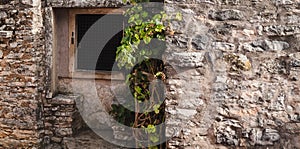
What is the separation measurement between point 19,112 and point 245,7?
3.28 metres

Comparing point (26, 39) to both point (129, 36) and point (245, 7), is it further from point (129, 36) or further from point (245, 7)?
point (245, 7)

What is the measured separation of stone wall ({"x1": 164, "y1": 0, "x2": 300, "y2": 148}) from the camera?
97.5 inches

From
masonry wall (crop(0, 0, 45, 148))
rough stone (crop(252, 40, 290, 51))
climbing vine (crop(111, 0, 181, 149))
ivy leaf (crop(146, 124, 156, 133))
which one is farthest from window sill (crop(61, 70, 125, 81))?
rough stone (crop(252, 40, 290, 51))

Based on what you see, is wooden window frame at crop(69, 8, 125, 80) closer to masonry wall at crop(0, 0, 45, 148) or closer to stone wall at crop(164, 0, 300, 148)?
masonry wall at crop(0, 0, 45, 148)

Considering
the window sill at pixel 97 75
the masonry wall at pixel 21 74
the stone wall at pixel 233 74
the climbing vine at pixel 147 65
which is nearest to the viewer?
the stone wall at pixel 233 74

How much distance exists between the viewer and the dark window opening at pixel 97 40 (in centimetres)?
437

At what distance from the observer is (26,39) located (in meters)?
4.14

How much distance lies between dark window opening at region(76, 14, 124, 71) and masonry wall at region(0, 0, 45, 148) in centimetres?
56

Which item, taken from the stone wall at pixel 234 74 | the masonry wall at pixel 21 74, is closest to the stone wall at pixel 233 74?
the stone wall at pixel 234 74

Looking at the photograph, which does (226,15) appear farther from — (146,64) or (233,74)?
(146,64)

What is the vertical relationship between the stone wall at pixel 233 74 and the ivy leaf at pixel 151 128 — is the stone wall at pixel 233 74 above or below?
above

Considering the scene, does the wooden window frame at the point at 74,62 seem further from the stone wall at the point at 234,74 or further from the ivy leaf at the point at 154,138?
the stone wall at the point at 234,74

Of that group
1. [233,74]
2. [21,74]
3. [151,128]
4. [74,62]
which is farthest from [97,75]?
[233,74]

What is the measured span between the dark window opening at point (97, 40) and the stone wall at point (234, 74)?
184 cm
